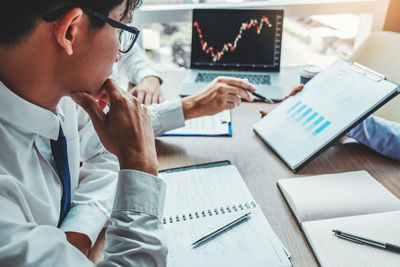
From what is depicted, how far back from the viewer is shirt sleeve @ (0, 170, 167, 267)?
1.54 ft

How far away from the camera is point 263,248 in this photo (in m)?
0.61

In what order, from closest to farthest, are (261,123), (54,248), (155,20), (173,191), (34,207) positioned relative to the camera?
(54,248), (34,207), (173,191), (261,123), (155,20)

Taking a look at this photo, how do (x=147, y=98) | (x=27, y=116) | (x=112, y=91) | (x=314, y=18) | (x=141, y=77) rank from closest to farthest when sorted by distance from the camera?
(x=27, y=116)
(x=112, y=91)
(x=147, y=98)
(x=141, y=77)
(x=314, y=18)

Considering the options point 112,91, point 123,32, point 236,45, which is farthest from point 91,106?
point 236,45

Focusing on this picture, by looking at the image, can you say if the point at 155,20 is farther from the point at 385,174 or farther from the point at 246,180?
the point at 385,174

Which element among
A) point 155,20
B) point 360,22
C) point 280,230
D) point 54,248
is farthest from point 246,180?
point 360,22

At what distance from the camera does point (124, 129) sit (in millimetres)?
666

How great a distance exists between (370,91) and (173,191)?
558 mm

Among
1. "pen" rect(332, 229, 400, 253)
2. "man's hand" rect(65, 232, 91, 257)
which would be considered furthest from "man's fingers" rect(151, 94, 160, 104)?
"pen" rect(332, 229, 400, 253)

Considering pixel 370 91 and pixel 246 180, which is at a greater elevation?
pixel 370 91

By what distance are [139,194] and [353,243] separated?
0.40 meters

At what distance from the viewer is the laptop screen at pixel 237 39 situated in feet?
4.38

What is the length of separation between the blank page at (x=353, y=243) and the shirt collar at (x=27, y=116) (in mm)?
552

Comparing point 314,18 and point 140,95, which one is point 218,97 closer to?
point 140,95
